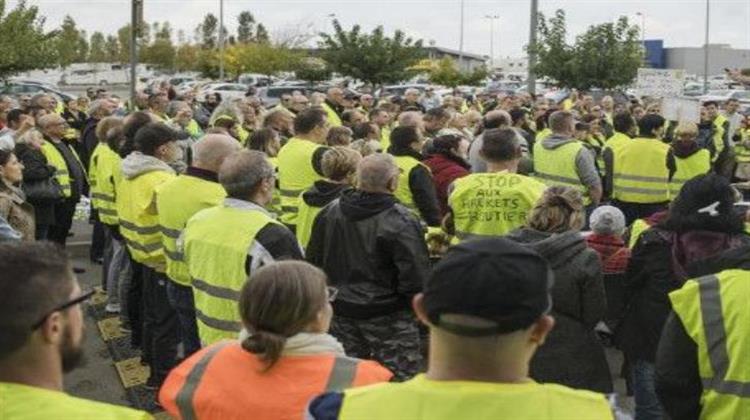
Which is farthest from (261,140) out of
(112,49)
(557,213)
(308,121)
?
(112,49)

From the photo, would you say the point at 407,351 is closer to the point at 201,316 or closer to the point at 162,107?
the point at 201,316

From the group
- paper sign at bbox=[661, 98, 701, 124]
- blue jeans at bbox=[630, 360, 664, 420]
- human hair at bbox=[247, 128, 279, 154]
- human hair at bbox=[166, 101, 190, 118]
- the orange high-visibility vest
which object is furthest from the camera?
paper sign at bbox=[661, 98, 701, 124]

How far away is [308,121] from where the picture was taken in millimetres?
7613

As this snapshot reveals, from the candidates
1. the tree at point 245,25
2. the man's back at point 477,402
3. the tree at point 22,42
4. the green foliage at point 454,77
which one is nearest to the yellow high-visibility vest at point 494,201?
the man's back at point 477,402

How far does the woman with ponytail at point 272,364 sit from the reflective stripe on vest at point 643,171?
24.1 feet

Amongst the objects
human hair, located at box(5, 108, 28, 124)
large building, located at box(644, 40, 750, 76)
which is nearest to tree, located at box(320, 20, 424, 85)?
human hair, located at box(5, 108, 28, 124)

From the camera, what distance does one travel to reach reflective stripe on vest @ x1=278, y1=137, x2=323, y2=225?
751cm

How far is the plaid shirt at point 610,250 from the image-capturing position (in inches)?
248

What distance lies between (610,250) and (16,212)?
4.14m

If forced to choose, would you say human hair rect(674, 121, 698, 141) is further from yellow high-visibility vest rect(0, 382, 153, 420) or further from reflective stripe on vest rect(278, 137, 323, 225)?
yellow high-visibility vest rect(0, 382, 153, 420)

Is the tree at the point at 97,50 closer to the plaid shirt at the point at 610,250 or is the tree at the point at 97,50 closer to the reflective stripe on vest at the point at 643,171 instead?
the reflective stripe on vest at the point at 643,171

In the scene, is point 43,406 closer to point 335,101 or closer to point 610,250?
point 610,250

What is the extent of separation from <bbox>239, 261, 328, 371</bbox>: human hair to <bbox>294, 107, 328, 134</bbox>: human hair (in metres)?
4.71

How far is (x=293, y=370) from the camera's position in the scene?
2.86m
